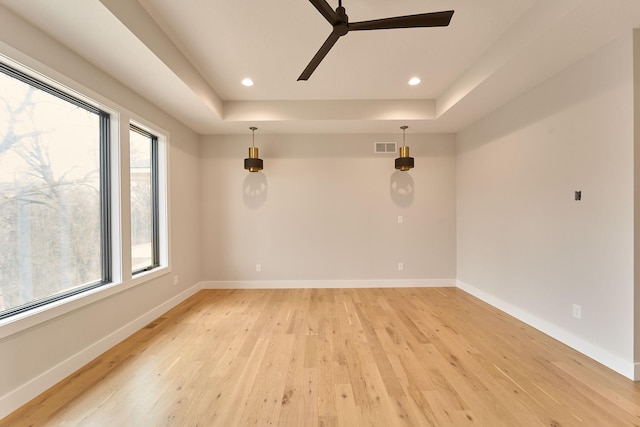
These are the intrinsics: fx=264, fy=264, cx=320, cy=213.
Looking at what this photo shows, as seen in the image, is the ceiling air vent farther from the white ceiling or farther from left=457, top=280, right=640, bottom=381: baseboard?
left=457, top=280, right=640, bottom=381: baseboard

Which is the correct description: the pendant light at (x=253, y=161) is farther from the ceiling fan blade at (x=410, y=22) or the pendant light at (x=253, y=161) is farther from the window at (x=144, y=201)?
the ceiling fan blade at (x=410, y=22)

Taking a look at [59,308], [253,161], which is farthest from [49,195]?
[253,161]

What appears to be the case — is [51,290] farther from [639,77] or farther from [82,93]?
[639,77]

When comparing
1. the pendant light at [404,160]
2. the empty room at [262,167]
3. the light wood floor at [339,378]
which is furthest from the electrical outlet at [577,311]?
the pendant light at [404,160]

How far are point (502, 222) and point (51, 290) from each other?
15.0 feet

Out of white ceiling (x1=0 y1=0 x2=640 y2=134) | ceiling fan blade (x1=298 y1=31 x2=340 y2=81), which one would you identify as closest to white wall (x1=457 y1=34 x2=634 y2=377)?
white ceiling (x1=0 y1=0 x2=640 y2=134)

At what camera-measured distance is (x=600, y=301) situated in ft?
7.04

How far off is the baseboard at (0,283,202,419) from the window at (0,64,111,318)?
1.59 ft

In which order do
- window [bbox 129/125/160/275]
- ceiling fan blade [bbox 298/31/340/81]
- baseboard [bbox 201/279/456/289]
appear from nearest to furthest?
ceiling fan blade [bbox 298/31/340/81], window [bbox 129/125/160/275], baseboard [bbox 201/279/456/289]

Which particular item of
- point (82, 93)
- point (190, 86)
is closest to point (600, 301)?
point (190, 86)

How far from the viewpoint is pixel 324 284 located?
4359 millimetres

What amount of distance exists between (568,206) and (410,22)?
2.20 meters

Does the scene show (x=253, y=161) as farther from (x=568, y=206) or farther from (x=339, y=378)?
(x=568, y=206)

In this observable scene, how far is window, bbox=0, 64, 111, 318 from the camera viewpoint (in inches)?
68.7
